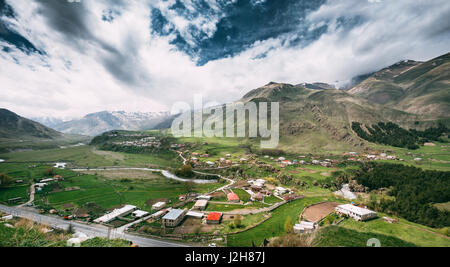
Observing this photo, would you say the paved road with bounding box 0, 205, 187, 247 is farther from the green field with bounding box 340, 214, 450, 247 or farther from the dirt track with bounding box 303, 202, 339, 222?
the green field with bounding box 340, 214, 450, 247

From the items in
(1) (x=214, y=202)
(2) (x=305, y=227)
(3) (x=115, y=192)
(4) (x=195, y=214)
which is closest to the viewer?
(2) (x=305, y=227)

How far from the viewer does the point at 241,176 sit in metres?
52.1

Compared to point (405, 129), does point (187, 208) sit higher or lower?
lower

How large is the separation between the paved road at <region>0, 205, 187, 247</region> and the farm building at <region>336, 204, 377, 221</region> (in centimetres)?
2369

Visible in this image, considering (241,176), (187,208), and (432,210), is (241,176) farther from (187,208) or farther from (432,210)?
(432,210)

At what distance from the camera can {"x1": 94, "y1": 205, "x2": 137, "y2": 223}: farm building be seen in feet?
86.5

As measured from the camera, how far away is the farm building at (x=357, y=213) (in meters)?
24.5

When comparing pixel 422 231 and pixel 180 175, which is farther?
pixel 180 175

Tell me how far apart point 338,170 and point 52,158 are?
11699 centimetres

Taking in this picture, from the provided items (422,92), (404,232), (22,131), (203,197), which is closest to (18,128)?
(22,131)

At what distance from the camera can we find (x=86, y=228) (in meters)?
24.3

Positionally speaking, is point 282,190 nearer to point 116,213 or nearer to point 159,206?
point 159,206

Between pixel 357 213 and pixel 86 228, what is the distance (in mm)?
37862
